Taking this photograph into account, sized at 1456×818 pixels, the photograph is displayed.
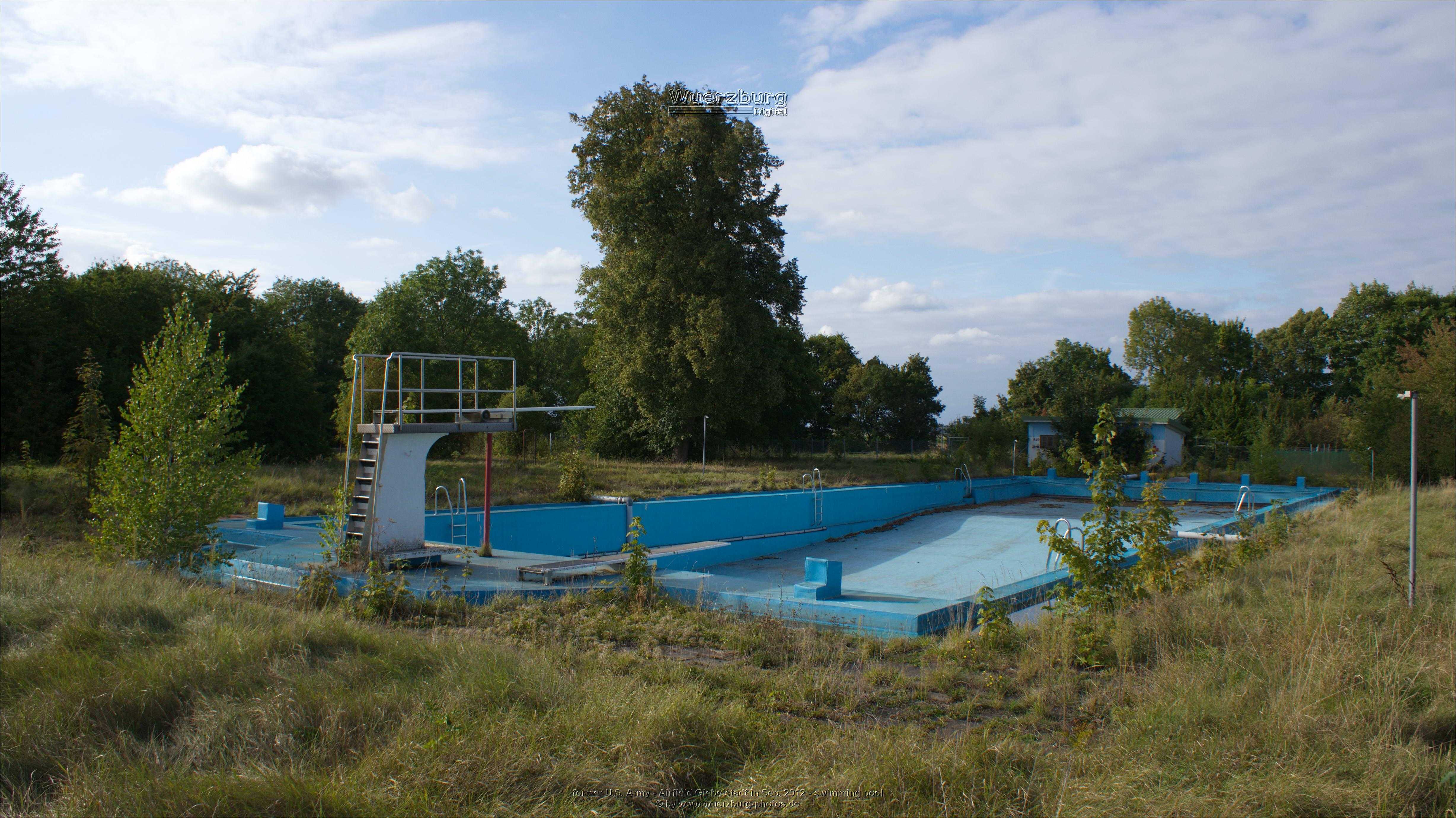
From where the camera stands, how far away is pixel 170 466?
806cm

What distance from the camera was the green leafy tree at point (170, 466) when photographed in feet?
25.7

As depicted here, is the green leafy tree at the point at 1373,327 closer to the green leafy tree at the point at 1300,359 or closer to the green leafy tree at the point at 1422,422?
the green leafy tree at the point at 1300,359

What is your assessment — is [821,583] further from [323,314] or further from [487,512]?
[323,314]

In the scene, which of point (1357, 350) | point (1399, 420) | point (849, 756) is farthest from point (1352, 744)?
point (1357, 350)

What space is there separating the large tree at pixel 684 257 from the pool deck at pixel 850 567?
10199 mm

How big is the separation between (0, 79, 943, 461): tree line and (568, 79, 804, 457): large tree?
6cm

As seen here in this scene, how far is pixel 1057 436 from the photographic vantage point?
103ft

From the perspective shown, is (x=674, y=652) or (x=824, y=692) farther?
(x=674, y=652)

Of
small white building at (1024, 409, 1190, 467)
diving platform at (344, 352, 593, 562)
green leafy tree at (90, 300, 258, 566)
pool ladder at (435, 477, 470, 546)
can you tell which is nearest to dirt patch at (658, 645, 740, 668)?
diving platform at (344, 352, 593, 562)

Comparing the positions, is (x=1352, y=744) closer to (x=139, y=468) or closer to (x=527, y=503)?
(x=139, y=468)

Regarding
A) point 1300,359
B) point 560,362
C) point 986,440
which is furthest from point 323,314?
point 1300,359

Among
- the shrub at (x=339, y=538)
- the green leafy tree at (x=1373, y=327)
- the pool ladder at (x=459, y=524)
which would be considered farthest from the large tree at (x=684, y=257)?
A: the green leafy tree at (x=1373, y=327)

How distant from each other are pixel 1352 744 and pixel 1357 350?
59221 mm

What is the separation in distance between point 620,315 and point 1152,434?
19.7m
